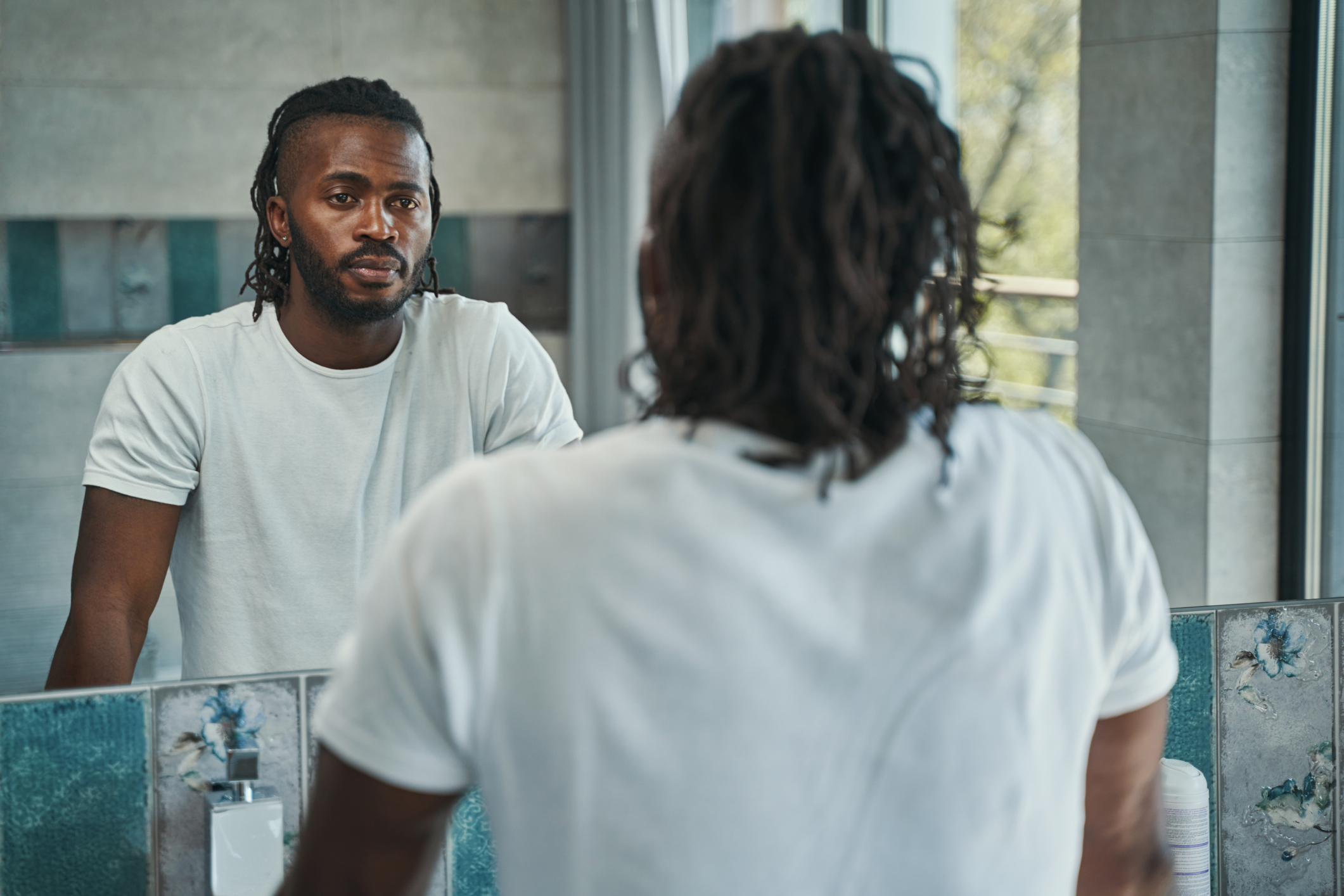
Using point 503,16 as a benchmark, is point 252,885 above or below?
below

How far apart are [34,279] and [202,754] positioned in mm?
462

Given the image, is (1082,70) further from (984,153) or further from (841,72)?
(984,153)

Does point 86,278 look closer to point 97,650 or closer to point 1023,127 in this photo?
point 97,650

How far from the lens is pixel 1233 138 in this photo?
125 centimetres

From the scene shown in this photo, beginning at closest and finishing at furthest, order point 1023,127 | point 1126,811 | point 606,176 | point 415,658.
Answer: point 415,658 < point 1126,811 < point 606,176 < point 1023,127

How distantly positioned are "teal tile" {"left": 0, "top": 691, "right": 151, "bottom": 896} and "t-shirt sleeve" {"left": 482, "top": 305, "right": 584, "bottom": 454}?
0.34 meters

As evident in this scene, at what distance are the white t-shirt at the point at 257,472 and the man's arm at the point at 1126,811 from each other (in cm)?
56

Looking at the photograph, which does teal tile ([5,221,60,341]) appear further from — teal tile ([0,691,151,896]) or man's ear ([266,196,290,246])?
teal tile ([0,691,151,896])

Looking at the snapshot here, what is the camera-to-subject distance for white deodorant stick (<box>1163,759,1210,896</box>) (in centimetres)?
96

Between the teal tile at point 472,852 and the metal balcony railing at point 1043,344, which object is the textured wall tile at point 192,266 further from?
the metal balcony railing at point 1043,344

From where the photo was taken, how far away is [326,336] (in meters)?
0.94

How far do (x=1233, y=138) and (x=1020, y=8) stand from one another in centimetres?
136

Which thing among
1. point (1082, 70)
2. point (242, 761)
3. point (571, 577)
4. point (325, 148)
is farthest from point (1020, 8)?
point (571, 577)

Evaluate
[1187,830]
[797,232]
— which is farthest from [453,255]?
[1187,830]
